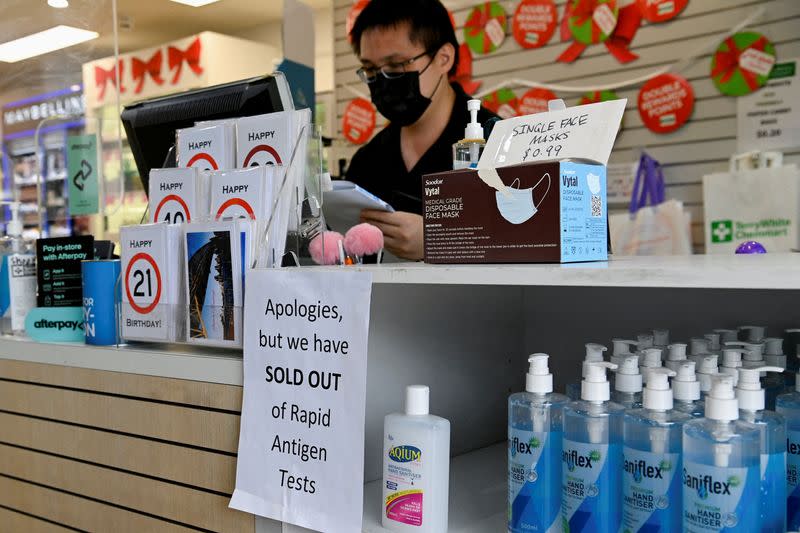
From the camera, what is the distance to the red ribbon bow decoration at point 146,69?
6824mm

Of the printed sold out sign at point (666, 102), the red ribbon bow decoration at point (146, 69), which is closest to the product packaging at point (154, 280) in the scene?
the printed sold out sign at point (666, 102)

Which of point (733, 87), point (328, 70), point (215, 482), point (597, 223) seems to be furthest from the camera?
point (328, 70)

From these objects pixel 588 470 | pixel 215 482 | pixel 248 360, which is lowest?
pixel 215 482

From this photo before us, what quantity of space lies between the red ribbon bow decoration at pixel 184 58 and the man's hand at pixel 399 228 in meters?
5.43

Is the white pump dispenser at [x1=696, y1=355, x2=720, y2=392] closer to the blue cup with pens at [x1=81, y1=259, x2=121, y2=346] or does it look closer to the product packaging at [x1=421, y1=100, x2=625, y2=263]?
the product packaging at [x1=421, y1=100, x2=625, y2=263]

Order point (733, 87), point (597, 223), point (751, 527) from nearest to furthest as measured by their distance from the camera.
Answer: point (751, 527) → point (597, 223) → point (733, 87)

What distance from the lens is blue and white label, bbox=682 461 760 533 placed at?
784 mm

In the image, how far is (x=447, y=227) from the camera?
1099mm

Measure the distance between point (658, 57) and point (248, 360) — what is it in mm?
3306

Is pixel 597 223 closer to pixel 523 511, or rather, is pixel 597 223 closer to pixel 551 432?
pixel 551 432

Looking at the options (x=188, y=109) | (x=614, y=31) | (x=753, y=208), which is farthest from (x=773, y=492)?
(x=614, y=31)

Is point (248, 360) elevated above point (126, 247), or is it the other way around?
point (126, 247)

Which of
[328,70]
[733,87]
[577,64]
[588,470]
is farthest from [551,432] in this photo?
[328,70]

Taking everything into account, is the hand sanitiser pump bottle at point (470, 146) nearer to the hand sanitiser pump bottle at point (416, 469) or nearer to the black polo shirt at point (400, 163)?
the hand sanitiser pump bottle at point (416, 469)
